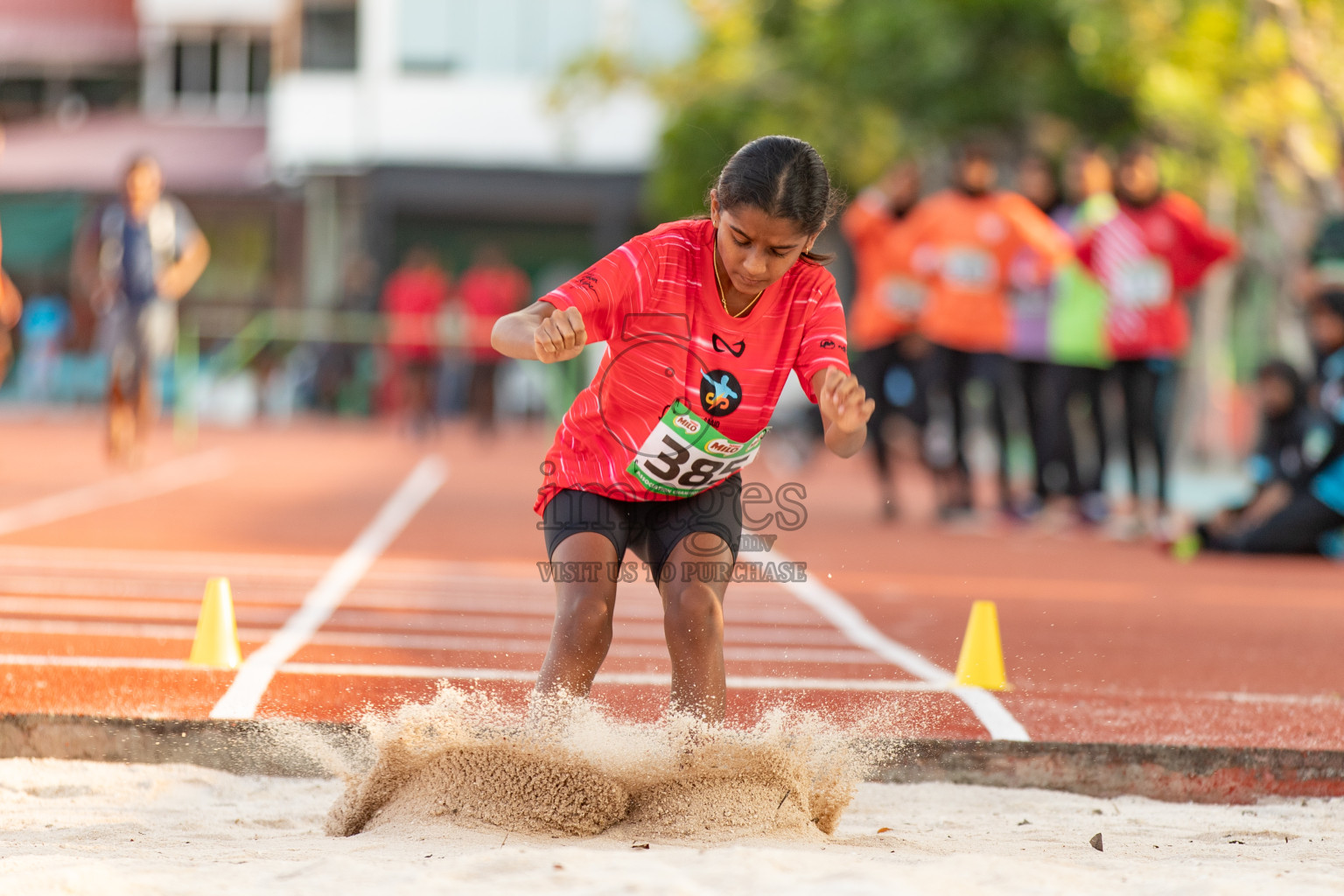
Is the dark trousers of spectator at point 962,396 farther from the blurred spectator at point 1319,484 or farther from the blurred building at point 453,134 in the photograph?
the blurred building at point 453,134

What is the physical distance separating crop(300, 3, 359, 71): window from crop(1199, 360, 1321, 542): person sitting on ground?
23.8 meters

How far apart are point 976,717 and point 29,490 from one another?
28.9 ft

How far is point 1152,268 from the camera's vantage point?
34.5 ft

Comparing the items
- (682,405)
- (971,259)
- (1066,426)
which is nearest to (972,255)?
(971,259)

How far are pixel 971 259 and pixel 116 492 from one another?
6466 mm

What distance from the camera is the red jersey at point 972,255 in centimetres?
1099

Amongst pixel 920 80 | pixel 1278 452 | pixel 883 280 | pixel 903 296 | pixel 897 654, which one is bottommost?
pixel 897 654

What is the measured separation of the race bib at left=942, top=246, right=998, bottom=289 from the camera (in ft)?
36.0

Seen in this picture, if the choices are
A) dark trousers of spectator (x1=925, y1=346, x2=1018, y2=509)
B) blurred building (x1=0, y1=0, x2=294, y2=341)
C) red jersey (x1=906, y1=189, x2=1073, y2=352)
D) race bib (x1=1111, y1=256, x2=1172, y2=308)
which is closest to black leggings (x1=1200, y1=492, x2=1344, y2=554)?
race bib (x1=1111, y1=256, x2=1172, y2=308)

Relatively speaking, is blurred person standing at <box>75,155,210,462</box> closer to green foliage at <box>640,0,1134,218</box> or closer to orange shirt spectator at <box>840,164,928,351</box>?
orange shirt spectator at <box>840,164,928,351</box>

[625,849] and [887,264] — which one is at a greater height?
[887,264]

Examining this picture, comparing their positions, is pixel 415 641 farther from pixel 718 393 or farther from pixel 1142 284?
pixel 1142 284

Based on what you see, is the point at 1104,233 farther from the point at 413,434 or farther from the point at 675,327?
the point at 413,434

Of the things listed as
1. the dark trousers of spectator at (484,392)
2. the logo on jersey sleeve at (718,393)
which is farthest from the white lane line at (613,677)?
the dark trousers of spectator at (484,392)
